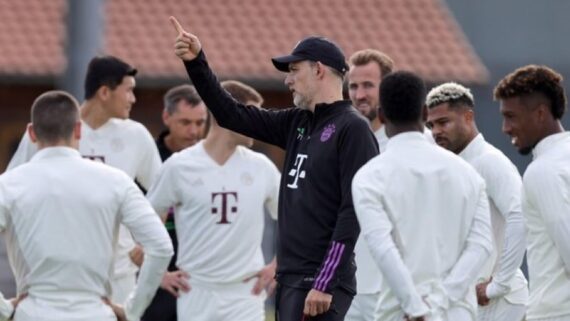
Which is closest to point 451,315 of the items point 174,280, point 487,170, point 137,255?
point 487,170

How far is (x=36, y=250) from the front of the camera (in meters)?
8.95

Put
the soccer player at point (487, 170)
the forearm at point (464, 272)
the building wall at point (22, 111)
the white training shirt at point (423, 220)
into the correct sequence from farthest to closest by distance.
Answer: the building wall at point (22, 111) → the soccer player at point (487, 170) → the forearm at point (464, 272) → the white training shirt at point (423, 220)

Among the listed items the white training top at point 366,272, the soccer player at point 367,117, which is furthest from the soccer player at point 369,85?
the white training top at point 366,272

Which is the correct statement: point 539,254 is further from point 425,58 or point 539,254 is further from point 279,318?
point 425,58

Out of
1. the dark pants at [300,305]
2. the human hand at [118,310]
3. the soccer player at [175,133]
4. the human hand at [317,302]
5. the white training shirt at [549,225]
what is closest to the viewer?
the white training shirt at [549,225]

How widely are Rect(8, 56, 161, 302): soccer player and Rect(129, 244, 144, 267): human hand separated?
0.07 metres

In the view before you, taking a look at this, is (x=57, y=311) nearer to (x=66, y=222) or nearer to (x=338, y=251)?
(x=66, y=222)

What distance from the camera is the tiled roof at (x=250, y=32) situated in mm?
23016

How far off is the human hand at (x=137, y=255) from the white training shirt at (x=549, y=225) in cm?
379

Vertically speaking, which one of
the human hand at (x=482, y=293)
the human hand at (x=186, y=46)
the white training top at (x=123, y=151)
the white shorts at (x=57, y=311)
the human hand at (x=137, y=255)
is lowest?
the human hand at (x=482, y=293)

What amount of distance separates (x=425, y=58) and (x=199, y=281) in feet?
46.5

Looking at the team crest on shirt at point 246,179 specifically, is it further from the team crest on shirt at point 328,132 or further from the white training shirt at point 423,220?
the white training shirt at point 423,220

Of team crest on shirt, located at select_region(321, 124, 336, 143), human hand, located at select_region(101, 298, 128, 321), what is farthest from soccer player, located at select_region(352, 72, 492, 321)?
human hand, located at select_region(101, 298, 128, 321)

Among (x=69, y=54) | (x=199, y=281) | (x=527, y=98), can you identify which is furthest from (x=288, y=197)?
(x=69, y=54)
